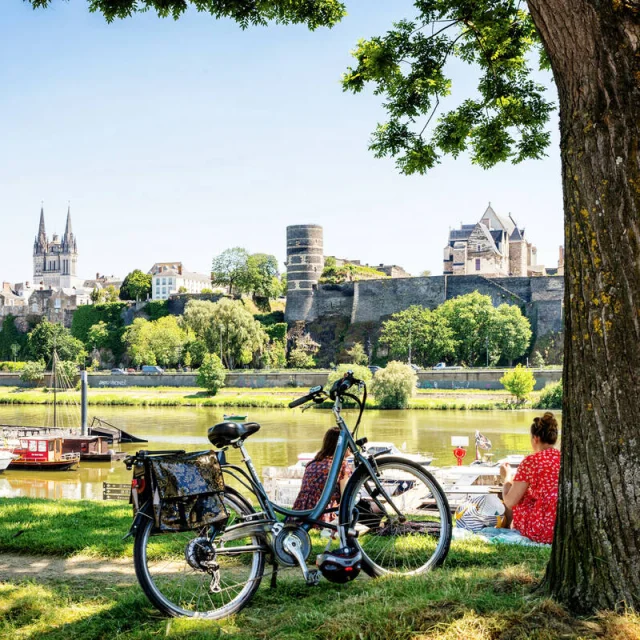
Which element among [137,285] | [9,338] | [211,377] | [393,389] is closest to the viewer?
[393,389]

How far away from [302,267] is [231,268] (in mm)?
11083

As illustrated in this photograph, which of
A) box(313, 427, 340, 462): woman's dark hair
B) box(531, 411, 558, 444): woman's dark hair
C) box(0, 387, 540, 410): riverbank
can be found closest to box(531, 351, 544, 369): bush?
box(0, 387, 540, 410): riverbank

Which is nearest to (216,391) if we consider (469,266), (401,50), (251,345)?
(251,345)

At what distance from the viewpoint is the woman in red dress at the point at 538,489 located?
475 cm

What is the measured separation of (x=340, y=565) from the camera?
12.4 ft

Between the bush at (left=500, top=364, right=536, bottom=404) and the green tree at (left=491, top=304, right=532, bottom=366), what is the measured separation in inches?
413

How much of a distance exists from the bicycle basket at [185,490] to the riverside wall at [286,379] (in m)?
41.3

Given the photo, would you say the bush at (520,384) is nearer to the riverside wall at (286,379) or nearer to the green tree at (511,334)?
the riverside wall at (286,379)

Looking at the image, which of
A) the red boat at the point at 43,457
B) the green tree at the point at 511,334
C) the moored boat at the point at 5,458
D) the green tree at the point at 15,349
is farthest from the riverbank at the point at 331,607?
the green tree at the point at 15,349

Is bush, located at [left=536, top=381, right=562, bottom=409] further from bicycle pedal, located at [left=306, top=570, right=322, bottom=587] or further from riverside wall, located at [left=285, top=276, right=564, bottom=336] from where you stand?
bicycle pedal, located at [left=306, top=570, right=322, bottom=587]

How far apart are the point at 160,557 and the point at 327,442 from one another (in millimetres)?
1214

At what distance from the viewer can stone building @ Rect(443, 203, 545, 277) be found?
209 feet

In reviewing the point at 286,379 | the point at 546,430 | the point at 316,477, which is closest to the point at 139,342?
the point at 286,379

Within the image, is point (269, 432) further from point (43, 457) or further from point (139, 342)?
point (139, 342)
